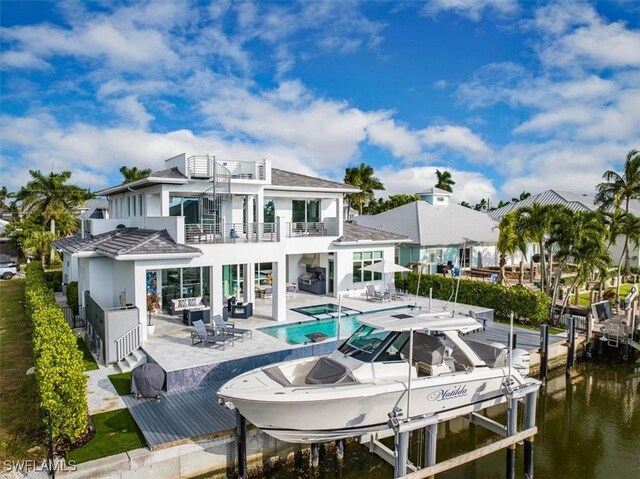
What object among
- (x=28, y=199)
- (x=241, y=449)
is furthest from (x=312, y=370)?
(x=28, y=199)

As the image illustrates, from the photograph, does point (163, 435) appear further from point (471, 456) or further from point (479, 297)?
point (479, 297)

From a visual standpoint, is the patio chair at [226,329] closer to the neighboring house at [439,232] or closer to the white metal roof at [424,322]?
the white metal roof at [424,322]

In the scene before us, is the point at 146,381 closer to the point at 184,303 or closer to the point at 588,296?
the point at 184,303

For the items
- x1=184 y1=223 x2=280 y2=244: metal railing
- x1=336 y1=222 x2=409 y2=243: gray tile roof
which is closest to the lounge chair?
x1=336 y1=222 x2=409 y2=243: gray tile roof

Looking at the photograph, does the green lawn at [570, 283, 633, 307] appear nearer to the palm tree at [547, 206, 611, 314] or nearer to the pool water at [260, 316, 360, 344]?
the palm tree at [547, 206, 611, 314]

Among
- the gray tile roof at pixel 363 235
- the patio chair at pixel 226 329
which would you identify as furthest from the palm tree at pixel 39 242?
the patio chair at pixel 226 329

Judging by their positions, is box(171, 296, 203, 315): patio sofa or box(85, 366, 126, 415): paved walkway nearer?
box(85, 366, 126, 415): paved walkway
